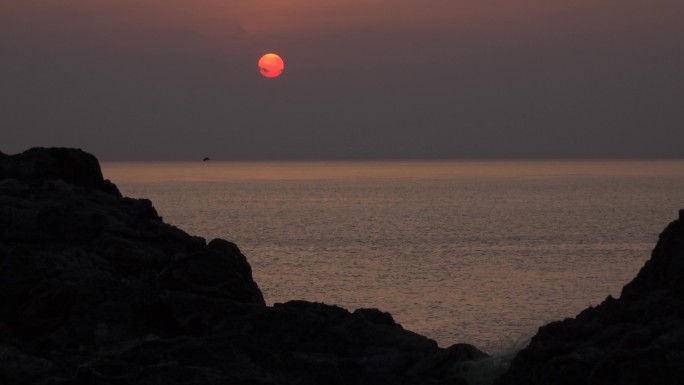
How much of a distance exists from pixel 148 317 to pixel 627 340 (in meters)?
9.47

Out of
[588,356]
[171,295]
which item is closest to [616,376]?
[588,356]

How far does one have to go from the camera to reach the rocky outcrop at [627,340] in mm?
12266

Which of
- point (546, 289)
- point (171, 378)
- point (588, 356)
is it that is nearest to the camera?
point (588, 356)

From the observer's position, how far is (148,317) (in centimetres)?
1884

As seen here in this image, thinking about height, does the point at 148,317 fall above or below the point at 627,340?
below

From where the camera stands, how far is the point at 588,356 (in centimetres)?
1312

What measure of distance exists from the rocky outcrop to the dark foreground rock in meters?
1.89

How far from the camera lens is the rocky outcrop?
12266 millimetres

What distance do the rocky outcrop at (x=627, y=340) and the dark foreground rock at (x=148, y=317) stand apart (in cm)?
189

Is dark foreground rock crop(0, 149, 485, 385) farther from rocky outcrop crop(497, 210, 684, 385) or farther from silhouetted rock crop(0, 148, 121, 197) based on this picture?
rocky outcrop crop(497, 210, 684, 385)

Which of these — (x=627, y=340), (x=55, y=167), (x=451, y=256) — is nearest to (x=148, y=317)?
(x=55, y=167)

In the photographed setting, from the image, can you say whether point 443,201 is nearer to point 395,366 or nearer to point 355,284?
point 355,284

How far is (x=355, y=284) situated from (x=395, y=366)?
44823 mm

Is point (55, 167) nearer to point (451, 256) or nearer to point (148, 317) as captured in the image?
point (148, 317)
